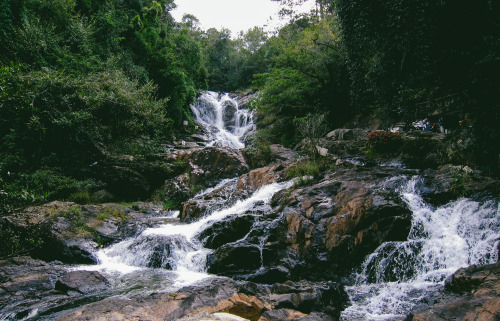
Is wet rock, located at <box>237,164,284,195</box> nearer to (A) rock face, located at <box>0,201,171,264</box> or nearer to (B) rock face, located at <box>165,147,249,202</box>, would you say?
(B) rock face, located at <box>165,147,249,202</box>

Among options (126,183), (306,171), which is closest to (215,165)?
(126,183)

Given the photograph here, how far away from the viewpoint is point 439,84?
7.05m

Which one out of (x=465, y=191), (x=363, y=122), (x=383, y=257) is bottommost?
(x=383, y=257)

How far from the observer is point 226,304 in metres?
3.83

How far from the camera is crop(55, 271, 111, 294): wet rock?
5203mm

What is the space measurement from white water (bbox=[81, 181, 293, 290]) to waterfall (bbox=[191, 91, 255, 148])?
12.4m

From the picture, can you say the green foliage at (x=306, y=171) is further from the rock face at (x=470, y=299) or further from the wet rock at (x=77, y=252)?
the wet rock at (x=77, y=252)

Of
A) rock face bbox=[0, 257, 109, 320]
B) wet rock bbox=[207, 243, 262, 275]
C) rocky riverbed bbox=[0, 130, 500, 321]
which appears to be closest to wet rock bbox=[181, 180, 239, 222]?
rocky riverbed bbox=[0, 130, 500, 321]

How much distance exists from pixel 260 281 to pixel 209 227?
111 inches

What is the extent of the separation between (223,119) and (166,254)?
19.2 m

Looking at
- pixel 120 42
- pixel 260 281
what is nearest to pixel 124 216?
pixel 260 281

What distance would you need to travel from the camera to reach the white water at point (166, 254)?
6638mm

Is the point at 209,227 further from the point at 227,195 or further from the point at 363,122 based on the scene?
the point at 363,122

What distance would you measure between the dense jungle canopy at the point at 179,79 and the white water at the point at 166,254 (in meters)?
2.86
